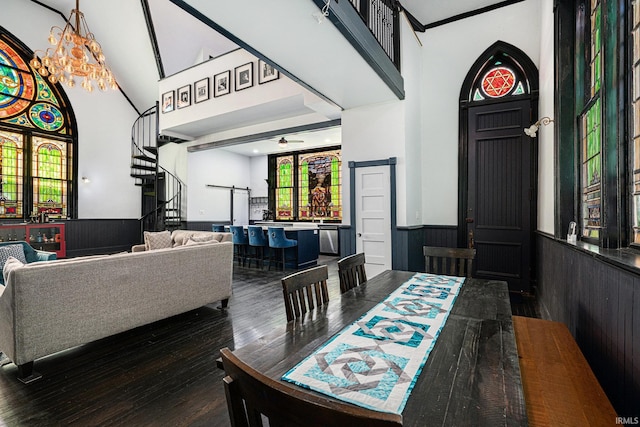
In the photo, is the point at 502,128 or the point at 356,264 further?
the point at 502,128

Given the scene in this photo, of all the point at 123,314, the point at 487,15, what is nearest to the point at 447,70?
the point at 487,15

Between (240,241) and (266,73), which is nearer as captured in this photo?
(266,73)

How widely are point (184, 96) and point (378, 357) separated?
779 centimetres

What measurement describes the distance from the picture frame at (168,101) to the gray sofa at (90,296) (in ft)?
17.9

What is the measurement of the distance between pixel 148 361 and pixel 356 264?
1.95m

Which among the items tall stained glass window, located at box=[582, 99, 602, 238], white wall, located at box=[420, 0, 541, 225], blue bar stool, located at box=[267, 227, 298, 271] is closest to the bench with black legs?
tall stained glass window, located at box=[582, 99, 602, 238]

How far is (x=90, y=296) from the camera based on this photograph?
2.58m

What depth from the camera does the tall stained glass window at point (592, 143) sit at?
6.60ft

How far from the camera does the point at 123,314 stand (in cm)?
282

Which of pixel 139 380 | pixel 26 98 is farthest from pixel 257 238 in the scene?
pixel 26 98

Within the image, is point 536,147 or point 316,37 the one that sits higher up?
point 316,37

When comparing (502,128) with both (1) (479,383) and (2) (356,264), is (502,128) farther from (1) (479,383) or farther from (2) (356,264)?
(1) (479,383)

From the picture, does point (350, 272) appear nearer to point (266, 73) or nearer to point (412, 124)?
point (412, 124)

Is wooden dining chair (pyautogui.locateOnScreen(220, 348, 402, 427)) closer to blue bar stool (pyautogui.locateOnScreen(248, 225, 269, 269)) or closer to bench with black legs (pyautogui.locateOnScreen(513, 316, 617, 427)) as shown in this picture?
bench with black legs (pyautogui.locateOnScreen(513, 316, 617, 427))
